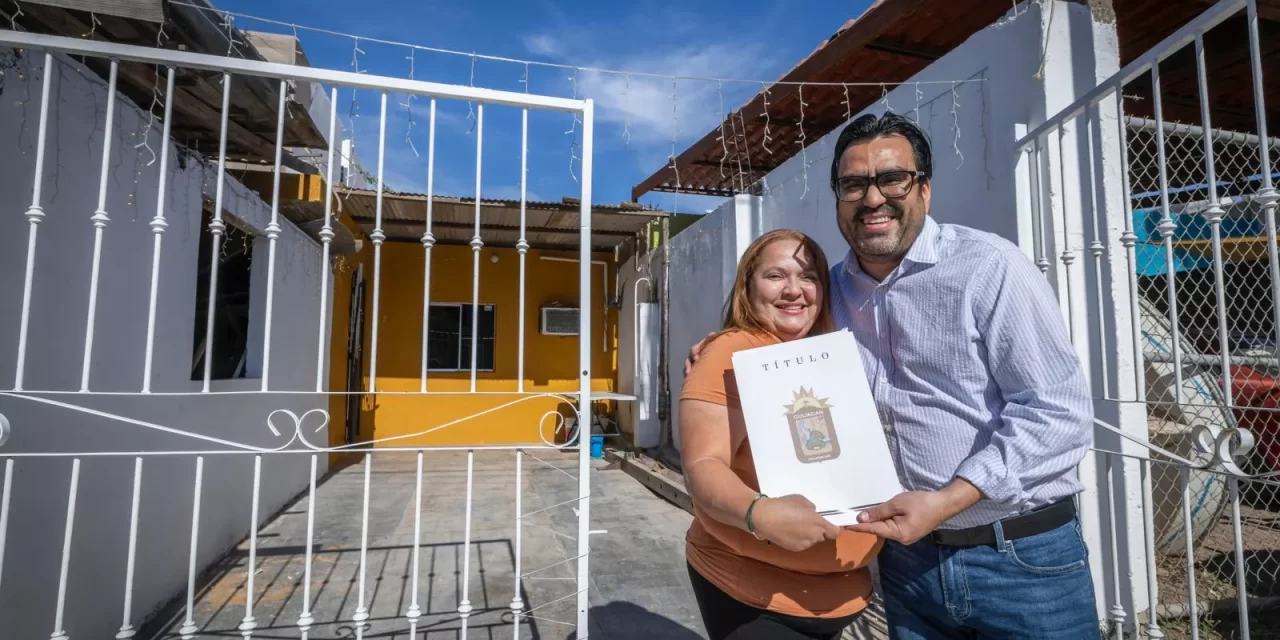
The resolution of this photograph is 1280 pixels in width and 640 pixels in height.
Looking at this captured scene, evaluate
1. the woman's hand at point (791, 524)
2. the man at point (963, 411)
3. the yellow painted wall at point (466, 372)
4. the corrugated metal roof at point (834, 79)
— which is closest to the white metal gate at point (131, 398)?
the woman's hand at point (791, 524)

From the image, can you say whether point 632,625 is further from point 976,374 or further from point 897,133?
point 897,133

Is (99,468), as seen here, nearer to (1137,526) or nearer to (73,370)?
(73,370)

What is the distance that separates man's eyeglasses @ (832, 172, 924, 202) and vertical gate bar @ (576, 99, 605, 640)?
929 millimetres

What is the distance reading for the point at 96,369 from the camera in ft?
7.97

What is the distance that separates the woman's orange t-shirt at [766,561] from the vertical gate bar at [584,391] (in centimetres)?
74

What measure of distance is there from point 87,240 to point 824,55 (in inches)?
154

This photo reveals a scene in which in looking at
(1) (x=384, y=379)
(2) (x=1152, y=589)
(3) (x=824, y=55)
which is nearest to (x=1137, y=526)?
(2) (x=1152, y=589)

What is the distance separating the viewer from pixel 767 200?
4.66 meters

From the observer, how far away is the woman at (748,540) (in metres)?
1.08

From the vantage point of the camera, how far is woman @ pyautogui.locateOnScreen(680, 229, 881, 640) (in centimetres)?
108

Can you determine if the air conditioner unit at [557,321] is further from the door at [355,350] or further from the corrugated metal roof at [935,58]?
the corrugated metal roof at [935,58]

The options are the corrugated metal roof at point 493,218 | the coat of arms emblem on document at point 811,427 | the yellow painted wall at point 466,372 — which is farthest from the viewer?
the yellow painted wall at point 466,372

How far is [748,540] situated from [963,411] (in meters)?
0.46

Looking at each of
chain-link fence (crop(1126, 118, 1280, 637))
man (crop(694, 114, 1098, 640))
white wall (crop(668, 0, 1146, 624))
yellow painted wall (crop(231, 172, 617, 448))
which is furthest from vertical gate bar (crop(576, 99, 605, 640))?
yellow painted wall (crop(231, 172, 617, 448))
